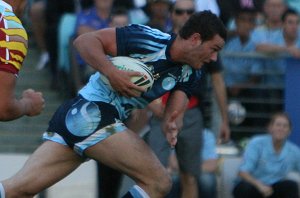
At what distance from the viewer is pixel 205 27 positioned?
8031 millimetres

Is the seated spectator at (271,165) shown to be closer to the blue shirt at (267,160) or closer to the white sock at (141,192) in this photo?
the blue shirt at (267,160)

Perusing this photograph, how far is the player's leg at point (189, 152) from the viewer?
32.6ft

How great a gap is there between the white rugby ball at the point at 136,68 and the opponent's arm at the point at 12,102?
1193 mm

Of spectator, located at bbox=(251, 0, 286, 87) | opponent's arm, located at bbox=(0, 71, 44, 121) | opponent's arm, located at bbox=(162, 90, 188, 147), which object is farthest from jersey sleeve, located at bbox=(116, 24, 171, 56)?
spectator, located at bbox=(251, 0, 286, 87)

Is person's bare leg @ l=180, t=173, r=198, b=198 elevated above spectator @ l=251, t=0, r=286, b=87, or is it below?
below

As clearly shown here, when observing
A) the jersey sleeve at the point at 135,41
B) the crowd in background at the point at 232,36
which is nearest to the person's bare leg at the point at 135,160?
the jersey sleeve at the point at 135,41

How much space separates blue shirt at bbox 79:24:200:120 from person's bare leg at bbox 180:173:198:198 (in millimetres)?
1935

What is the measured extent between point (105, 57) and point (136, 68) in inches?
9.4

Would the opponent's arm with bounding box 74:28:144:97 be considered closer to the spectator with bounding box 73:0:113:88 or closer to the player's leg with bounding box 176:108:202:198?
the player's leg with bounding box 176:108:202:198

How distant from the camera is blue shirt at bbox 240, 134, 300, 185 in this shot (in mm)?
10344

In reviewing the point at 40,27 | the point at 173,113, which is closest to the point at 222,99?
the point at 173,113

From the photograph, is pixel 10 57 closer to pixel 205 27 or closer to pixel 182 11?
pixel 205 27

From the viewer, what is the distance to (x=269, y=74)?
1152 centimetres

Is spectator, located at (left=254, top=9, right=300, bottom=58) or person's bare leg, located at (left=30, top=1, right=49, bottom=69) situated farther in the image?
person's bare leg, located at (left=30, top=1, right=49, bottom=69)
